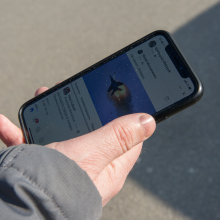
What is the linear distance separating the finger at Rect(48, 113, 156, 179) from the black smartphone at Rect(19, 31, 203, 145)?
0.55 ft

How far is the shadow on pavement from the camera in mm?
1412

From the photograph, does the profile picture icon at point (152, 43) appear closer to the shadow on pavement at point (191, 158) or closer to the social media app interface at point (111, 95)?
the social media app interface at point (111, 95)

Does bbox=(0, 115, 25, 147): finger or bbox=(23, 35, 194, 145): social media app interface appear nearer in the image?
bbox=(23, 35, 194, 145): social media app interface

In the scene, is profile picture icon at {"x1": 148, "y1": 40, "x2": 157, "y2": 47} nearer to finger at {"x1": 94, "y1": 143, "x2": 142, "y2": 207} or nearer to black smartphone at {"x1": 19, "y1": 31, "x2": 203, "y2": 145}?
black smartphone at {"x1": 19, "y1": 31, "x2": 203, "y2": 145}

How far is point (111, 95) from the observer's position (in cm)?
103

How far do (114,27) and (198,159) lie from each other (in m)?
1.40

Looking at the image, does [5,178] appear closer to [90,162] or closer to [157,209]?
[90,162]

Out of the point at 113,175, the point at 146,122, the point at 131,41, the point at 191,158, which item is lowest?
the point at 191,158

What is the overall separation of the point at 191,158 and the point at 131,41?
113cm

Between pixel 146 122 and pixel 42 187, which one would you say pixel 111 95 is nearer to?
pixel 146 122

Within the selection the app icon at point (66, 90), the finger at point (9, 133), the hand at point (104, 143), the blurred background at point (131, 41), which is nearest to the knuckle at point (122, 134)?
the hand at point (104, 143)

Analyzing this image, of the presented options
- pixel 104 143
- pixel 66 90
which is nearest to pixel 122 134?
pixel 104 143

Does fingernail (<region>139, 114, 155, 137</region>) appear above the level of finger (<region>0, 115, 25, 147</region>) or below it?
below

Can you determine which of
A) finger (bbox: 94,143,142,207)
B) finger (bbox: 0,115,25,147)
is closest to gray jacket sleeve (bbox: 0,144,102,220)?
finger (bbox: 94,143,142,207)
